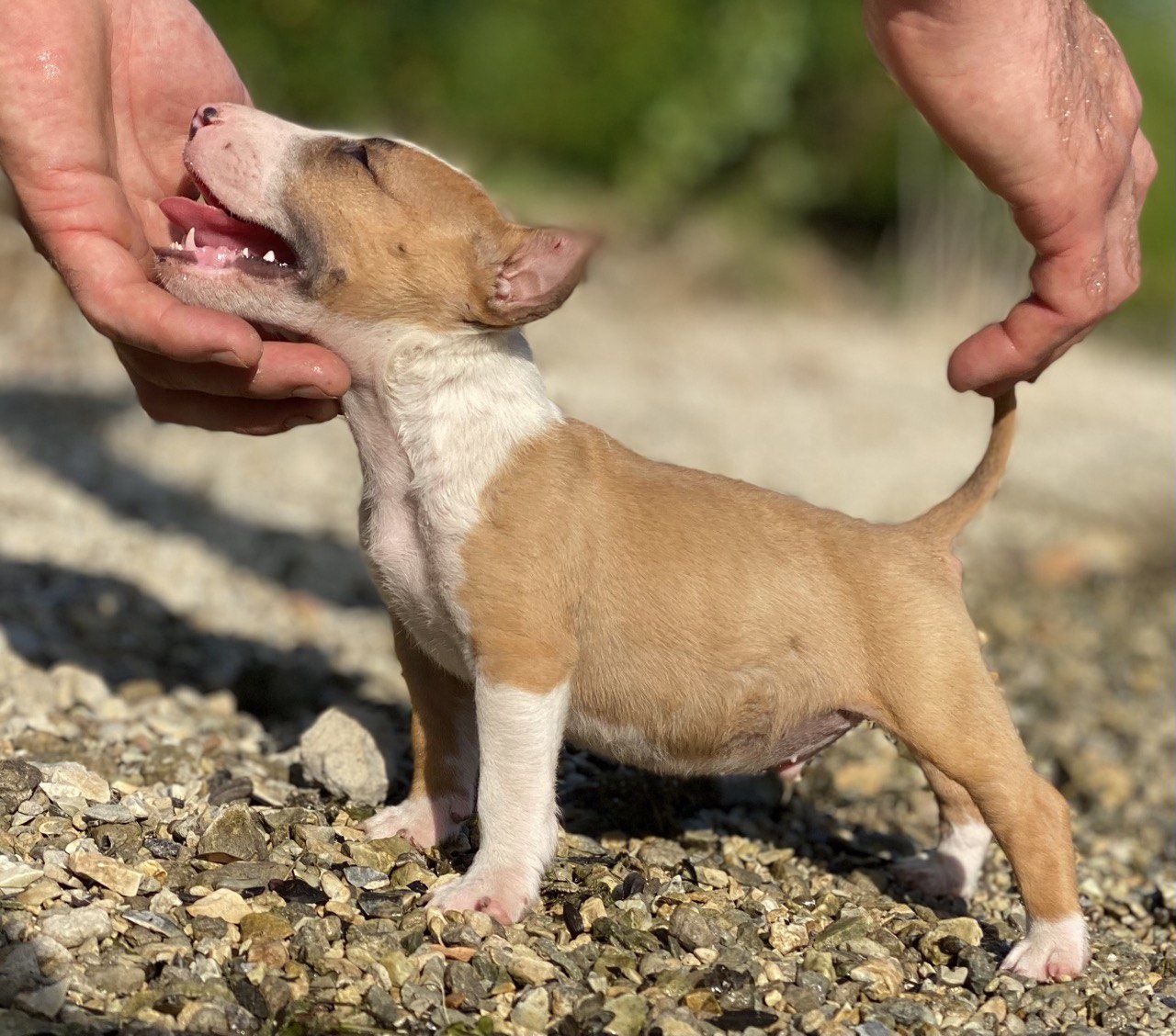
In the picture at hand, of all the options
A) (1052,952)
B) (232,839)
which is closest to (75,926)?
(232,839)

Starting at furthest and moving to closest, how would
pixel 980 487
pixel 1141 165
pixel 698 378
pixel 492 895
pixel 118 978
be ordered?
pixel 698 378 < pixel 1141 165 < pixel 980 487 < pixel 492 895 < pixel 118 978

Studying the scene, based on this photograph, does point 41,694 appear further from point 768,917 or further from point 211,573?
point 768,917

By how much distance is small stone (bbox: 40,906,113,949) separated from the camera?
3592 mm

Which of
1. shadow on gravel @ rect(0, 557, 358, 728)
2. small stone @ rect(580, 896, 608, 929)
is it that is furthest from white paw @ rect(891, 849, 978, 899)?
shadow on gravel @ rect(0, 557, 358, 728)

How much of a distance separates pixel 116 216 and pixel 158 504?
174 inches

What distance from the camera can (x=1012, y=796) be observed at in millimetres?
4172

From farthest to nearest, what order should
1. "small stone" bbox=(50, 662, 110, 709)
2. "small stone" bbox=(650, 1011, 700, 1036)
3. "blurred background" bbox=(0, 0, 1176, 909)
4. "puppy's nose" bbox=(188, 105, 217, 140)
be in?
"blurred background" bbox=(0, 0, 1176, 909) → "small stone" bbox=(50, 662, 110, 709) → "puppy's nose" bbox=(188, 105, 217, 140) → "small stone" bbox=(650, 1011, 700, 1036)

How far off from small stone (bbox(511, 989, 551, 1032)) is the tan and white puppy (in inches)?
15.4

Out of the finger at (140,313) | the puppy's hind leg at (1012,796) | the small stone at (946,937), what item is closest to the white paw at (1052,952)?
the puppy's hind leg at (1012,796)

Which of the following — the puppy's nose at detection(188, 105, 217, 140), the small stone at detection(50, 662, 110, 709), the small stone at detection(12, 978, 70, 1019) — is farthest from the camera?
the small stone at detection(50, 662, 110, 709)

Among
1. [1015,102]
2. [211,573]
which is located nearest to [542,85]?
[211,573]

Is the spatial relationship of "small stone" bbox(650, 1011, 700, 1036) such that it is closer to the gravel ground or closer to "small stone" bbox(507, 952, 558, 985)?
the gravel ground

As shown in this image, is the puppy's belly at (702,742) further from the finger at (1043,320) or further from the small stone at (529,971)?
the finger at (1043,320)

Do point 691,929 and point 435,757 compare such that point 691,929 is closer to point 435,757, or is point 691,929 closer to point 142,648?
point 435,757
